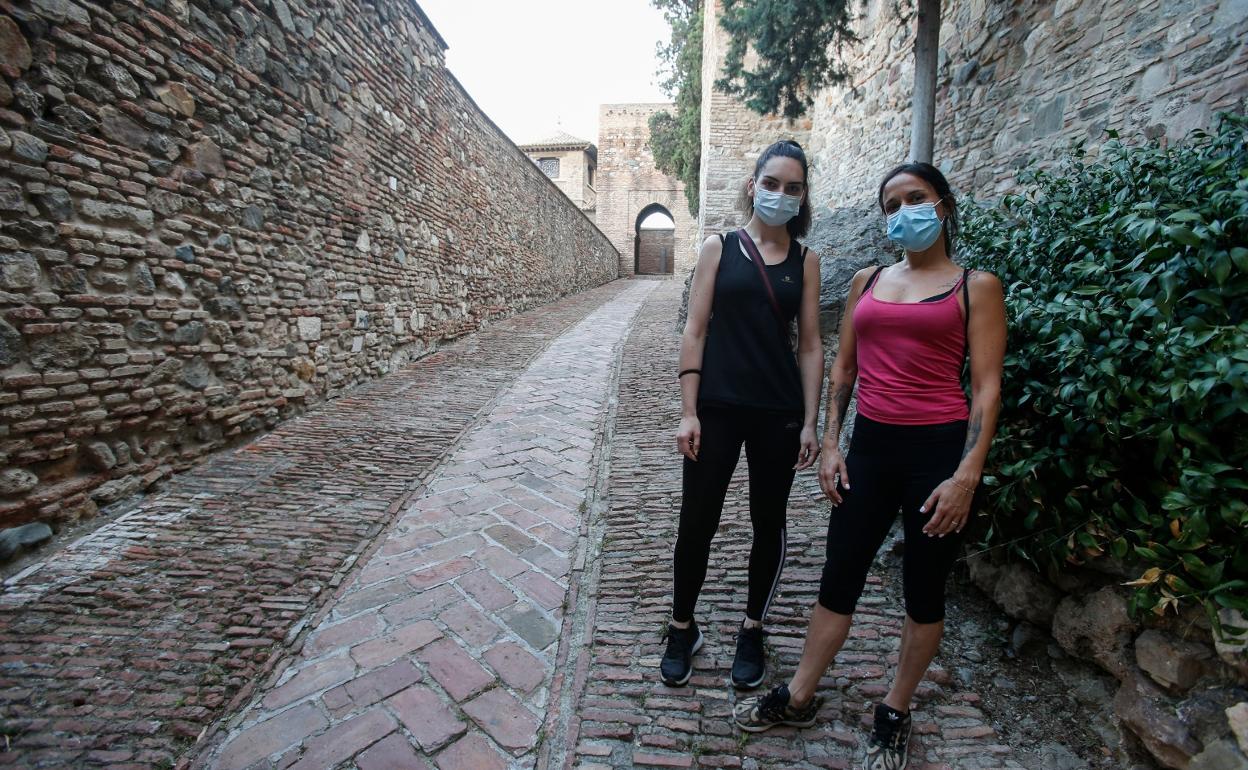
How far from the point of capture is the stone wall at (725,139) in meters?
12.3

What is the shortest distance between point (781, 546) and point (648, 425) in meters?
2.75

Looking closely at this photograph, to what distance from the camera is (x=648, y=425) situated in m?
4.68

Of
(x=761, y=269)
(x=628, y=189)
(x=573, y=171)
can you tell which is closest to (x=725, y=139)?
(x=761, y=269)

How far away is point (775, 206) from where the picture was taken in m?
1.79

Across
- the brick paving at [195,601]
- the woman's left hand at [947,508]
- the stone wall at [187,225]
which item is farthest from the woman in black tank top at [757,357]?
the stone wall at [187,225]

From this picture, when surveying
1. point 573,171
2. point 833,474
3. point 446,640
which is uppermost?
point 573,171

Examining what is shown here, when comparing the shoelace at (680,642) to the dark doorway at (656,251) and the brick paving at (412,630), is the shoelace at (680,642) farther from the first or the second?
the dark doorway at (656,251)

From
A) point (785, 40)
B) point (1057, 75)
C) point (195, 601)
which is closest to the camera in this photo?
point (195, 601)

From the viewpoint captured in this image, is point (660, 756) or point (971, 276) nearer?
point (971, 276)

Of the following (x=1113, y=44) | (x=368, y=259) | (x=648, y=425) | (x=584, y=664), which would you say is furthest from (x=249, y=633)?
(x=1113, y=44)

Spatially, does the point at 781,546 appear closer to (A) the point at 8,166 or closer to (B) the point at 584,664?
(B) the point at 584,664

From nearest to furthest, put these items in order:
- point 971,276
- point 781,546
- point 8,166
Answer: point 971,276, point 781,546, point 8,166

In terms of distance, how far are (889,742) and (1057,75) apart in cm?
516

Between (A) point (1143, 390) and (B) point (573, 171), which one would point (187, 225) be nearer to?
(A) point (1143, 390)
